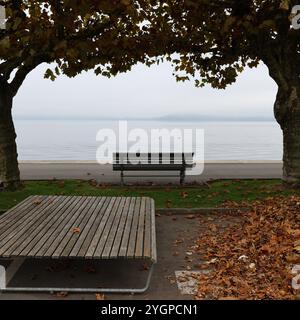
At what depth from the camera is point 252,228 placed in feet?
27.6

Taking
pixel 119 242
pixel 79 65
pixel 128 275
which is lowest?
pixel 128 275

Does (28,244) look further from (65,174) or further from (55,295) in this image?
(65,174)

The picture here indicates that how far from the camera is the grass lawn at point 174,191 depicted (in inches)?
441

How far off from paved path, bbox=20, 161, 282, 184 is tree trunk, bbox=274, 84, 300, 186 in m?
3.00

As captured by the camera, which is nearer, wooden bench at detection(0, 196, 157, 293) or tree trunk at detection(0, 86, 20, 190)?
wooden bench at detection(0, 196, 157, 293)

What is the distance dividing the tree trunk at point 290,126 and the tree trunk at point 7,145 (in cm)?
784

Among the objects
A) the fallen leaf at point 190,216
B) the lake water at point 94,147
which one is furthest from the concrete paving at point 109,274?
the lake water at point 94,147

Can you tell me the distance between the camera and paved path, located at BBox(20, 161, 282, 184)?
15.3m

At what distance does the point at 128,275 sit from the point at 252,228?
3.01m

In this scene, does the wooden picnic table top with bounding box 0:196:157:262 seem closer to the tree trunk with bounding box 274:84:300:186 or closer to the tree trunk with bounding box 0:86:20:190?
the tree trunk with bounding box 0:86:20:190

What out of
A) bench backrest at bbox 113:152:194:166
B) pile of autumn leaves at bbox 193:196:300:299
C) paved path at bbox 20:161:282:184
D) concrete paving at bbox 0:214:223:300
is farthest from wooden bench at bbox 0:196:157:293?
paved path at bbox 20:161:282:184

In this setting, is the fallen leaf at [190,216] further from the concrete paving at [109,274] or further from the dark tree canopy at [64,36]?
the dark tree canopy at [64,36]
